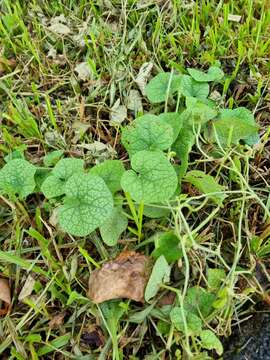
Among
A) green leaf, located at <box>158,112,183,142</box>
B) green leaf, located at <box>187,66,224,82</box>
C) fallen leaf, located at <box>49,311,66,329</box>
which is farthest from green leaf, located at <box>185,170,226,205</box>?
fallen leaf, located at <box>49,311,66,329</box>

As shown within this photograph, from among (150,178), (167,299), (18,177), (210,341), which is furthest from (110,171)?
(210,341)

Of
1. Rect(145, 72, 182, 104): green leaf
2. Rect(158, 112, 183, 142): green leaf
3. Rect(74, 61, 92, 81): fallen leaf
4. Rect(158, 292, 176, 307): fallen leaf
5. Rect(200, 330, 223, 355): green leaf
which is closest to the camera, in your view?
Rect(200, 330, 223, 355): green leaf

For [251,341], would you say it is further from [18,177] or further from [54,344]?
[18,177]

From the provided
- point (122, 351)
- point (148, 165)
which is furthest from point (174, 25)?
point (122, 351)

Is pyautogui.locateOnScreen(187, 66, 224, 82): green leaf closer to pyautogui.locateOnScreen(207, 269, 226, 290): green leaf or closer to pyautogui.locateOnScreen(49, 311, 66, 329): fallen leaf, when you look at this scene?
pyautogui.locateOnScreen(207, 269, 226, 290): green leaf

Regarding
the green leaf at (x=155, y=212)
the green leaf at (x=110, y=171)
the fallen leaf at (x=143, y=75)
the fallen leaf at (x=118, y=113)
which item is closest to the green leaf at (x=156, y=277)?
the green leaf at (x=155, y=212)
